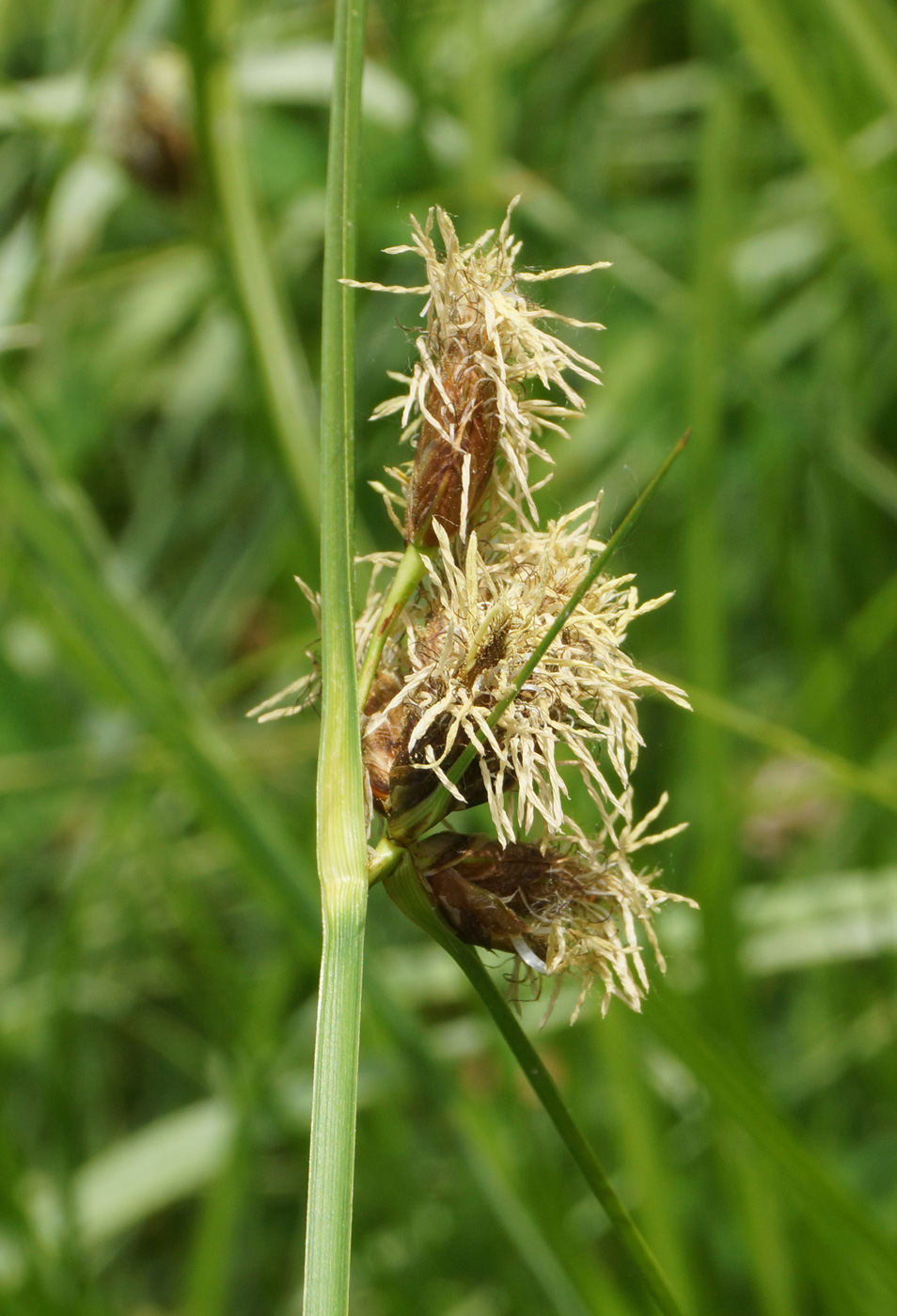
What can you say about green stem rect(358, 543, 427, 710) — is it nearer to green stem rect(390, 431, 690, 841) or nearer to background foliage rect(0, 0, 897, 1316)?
green stem rect(390, 431, 690, 841)

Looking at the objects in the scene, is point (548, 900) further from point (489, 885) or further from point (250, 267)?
point (250, 267)

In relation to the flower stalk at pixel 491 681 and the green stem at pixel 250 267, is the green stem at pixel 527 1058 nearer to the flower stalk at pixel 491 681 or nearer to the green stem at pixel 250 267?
the flower stalk at pixel 491 681

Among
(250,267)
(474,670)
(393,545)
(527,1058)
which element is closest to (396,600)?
(474,670)

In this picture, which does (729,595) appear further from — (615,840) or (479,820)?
(615,840)

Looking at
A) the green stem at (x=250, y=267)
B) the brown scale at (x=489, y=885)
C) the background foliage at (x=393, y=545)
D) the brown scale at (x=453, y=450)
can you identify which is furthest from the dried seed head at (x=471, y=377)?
the green stem at (x=250, y=267)

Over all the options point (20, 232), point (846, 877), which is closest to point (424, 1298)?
point (846, 877)
